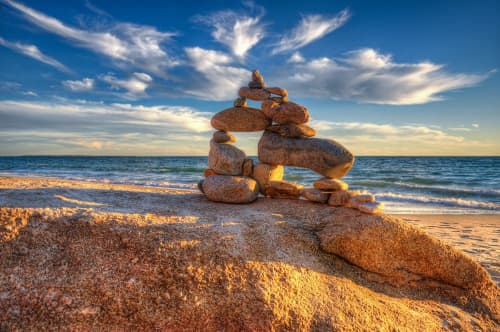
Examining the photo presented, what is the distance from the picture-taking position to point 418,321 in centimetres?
362

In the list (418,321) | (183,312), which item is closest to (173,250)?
(183,312)

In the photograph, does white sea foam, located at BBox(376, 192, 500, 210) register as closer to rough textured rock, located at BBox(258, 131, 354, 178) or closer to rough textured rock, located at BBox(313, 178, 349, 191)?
rough textured rock, located at BBox(258, 131, 354, 178)

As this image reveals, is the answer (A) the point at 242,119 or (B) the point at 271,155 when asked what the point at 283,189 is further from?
(A) the point at 242,119

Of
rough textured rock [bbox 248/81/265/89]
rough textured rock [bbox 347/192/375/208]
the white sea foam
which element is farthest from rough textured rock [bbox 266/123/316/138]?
the white sea foam

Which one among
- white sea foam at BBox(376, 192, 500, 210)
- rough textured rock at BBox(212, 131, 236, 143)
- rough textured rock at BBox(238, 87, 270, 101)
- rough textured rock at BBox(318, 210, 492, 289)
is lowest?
white sea foam at BBox(376, 192, 500, 210)

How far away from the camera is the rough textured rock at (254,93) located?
7.37 meters

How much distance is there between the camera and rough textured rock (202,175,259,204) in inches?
251

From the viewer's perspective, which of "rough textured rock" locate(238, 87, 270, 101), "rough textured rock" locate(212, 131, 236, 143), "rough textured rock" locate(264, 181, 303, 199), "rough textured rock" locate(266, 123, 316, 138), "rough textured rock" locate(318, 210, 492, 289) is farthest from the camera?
"rough textured rock" locate(212, 131, 236, 143)

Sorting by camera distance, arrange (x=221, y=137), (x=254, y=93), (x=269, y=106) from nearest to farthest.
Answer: (x=269, y=106) < (x=254, y=93) < (x=221, y=137)

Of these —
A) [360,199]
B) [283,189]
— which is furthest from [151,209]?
[360,199]

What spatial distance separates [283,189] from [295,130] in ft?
5.10

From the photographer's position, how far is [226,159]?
705 centimetres

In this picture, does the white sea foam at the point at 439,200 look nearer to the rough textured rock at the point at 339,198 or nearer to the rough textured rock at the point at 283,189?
the rough textured rock at the point at 283,189

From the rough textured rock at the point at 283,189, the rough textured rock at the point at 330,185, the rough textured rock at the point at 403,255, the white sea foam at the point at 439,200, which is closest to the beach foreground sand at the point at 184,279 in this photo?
the rough textured rock at the point at 403,255
